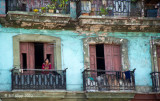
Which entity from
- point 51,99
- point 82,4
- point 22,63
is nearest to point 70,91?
point 51,99

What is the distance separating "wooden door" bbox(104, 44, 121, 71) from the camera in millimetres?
20172

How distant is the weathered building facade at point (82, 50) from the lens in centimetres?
1881

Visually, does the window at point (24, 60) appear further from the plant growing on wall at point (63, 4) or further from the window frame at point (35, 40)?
the plant growing on wall at point (63, 4)

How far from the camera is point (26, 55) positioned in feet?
63.8

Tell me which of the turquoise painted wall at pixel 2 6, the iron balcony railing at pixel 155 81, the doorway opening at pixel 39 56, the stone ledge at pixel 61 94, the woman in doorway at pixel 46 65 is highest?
the turquoise painted wall at pixel 2 6

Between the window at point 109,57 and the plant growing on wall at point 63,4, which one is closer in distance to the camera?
the plant growing on wall at point 63,4

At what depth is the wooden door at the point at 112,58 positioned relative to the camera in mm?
20172

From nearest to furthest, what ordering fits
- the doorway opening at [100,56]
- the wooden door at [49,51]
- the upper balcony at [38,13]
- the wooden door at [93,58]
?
the upper balcony at [38,13] → the wooden door at [49,51] → the wooden door at [93,58] → the doorway opening at [100,56]

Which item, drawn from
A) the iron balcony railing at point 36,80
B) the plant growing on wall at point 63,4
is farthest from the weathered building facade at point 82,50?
the plant growing on wall at point 63,4

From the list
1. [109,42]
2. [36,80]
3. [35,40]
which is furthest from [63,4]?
[36,80]

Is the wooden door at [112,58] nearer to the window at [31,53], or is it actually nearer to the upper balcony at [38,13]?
the upper balcony at [38,13]

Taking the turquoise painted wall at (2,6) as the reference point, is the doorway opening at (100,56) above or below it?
below

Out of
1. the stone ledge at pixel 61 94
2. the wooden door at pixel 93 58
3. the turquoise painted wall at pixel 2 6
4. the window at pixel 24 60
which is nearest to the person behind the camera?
the stone ledge at pixel 61 94

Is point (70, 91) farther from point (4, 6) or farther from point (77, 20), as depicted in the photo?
point (4, 6)
